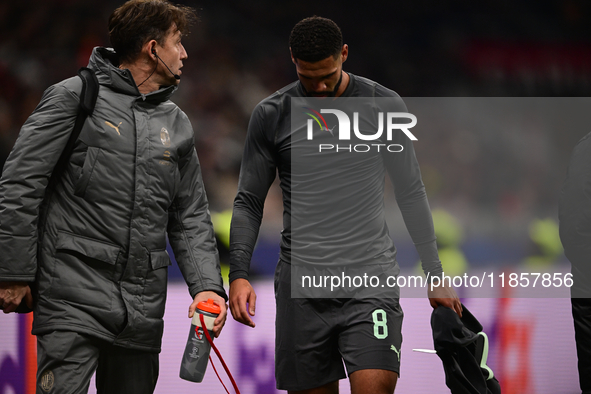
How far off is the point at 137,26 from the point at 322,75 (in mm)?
650

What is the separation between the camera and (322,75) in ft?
7.46

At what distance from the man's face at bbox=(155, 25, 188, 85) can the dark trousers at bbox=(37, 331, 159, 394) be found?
894 millimetres

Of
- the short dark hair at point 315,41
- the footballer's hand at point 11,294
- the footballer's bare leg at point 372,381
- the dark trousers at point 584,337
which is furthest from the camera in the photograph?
the dark trousers at point 584,337

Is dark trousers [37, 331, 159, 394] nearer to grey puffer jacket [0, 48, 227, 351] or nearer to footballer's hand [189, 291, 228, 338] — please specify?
grey puffer jacket [0, 48, 227, 351]

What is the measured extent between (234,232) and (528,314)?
1.87m

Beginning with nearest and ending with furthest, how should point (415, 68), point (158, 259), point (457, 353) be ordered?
point (158, 259) < point (457, 353) < point (415, 68)

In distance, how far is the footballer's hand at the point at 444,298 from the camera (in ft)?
7.75

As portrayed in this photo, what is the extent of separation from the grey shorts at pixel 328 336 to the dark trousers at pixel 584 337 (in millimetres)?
856

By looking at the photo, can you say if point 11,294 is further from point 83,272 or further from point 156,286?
point 156,286

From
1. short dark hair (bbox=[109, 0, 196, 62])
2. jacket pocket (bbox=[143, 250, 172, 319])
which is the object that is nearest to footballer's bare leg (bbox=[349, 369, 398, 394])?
jacket pocket (bbox=[143, 250, 172, 319])

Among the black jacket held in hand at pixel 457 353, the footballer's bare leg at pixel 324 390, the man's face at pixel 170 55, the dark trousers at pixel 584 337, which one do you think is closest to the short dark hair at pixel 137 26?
the man's face at pixel 170 55

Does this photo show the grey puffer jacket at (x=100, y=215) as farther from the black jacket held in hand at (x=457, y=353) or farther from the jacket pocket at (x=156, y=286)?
the black jacket held in hand at (x=457, y=353)

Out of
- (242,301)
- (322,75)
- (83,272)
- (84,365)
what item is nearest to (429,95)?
(322,75)

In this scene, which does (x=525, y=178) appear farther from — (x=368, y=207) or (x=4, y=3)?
(x=4, y=3)
